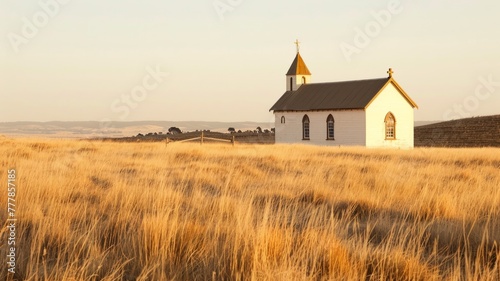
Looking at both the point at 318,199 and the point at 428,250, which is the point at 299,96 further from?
the point at 428,250

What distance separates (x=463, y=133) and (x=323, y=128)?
24948 mm

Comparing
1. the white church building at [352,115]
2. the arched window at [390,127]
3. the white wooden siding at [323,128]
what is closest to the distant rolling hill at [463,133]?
the white church building at [352,115]

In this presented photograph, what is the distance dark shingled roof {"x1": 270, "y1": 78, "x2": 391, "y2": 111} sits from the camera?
40188mm

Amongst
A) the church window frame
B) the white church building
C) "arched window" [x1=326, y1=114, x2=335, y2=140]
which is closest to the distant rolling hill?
the white church building

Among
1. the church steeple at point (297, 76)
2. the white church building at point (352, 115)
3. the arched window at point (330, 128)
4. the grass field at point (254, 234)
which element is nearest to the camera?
the grass field at point (254, 234)

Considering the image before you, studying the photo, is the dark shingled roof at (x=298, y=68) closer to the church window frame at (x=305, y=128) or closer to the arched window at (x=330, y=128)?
the church window frame at (x=305, y=128)

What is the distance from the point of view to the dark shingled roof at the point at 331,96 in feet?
132

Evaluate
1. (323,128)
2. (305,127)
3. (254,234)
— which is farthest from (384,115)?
(254,234)

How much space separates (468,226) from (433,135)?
59402 mm

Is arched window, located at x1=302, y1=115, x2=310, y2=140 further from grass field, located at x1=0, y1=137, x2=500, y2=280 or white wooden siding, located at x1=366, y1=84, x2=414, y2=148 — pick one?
grass field, located at x1=0, y1=137, x2=500, y2=280

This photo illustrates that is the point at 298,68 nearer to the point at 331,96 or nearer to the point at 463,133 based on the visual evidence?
the point at 331,96

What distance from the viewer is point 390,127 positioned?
135 feet

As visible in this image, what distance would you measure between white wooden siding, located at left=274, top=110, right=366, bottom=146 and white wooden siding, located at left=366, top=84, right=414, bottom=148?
690mm

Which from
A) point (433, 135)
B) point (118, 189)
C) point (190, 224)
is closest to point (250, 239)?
point (190, 224)
